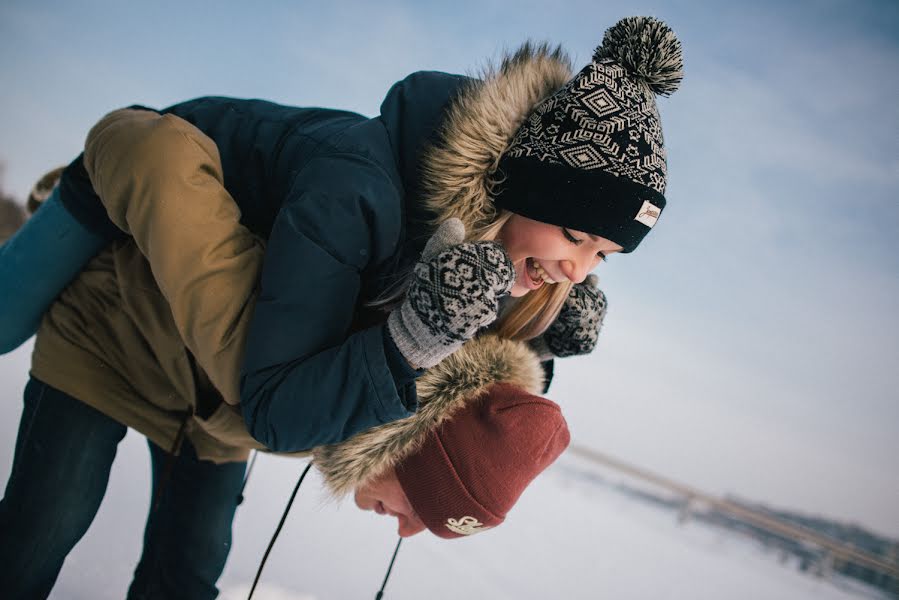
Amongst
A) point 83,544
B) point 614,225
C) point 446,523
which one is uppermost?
point 614,225

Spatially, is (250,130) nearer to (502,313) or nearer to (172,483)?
(502,313)

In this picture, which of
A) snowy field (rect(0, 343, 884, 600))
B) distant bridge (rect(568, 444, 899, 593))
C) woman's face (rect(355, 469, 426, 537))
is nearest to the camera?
woman's face (rect(355, 469, 426, 537))

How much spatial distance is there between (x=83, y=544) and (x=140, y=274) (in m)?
1.08

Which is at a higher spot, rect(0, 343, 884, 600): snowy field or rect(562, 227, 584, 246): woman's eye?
rect(562, 227, 584, 246): woman's eye

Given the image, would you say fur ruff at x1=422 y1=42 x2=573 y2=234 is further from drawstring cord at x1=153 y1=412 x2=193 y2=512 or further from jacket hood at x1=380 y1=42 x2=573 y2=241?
drawstring cord at x1=153 y1=412 x2=193 y2=512

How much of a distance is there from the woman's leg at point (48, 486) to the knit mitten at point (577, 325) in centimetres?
93

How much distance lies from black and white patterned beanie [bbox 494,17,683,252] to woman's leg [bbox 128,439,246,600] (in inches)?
36.5

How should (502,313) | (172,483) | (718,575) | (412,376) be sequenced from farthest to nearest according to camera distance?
(718,575)
(172,483)
(502,313)
(412,376)

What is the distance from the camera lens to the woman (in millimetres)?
695

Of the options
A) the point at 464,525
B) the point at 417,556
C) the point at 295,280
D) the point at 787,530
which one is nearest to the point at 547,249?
the point at 295,280

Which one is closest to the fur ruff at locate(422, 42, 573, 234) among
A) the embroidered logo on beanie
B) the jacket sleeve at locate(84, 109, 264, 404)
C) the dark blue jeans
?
the jacket sleeve at locate(84, 109, 264, 404)

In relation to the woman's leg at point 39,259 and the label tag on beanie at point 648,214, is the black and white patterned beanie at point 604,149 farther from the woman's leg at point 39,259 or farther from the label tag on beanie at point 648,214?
the woman's leg at point 39,259

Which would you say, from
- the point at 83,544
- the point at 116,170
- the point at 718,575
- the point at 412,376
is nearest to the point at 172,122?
the point at 116,170

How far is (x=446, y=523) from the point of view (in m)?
0.92
